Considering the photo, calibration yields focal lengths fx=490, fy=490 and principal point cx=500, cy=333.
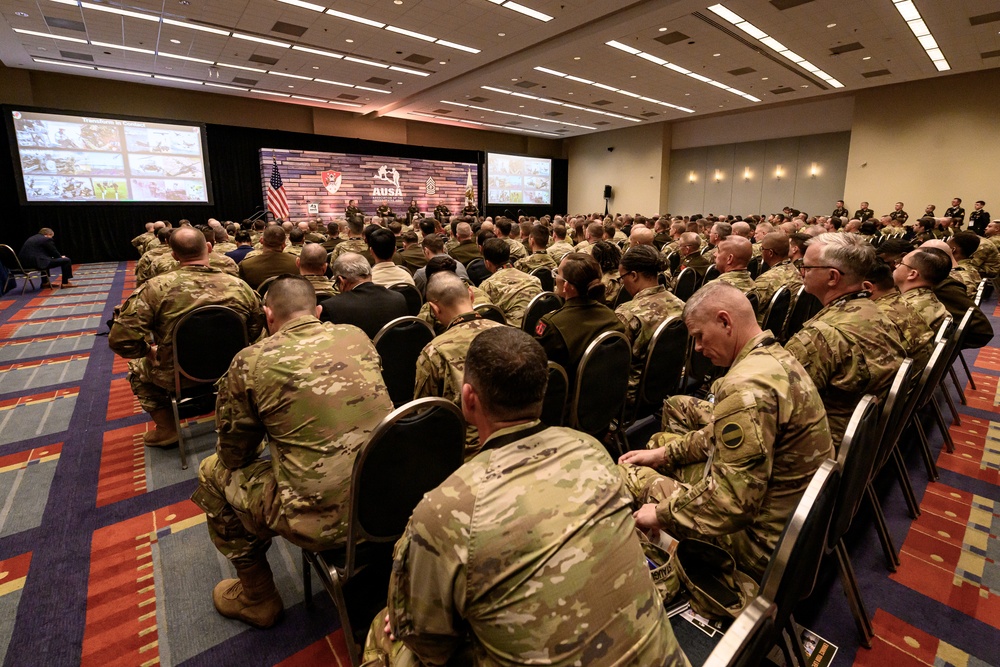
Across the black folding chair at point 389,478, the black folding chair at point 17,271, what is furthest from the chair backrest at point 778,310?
the black folding chair at point 17,271

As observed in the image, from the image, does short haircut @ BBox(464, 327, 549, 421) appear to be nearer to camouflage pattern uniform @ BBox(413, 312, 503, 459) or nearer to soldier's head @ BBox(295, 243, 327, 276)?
camouflage pattern uniform @ BBox(413, 312, 503, 459)

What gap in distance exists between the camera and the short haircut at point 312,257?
3.56 metres

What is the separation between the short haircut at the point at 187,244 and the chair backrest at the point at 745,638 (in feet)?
11.5

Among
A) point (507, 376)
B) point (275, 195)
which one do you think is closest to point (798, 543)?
point (507, 376)

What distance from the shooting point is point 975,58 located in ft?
36.4

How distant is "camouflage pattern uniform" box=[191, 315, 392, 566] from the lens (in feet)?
5.16

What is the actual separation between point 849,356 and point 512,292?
2266 millimetres

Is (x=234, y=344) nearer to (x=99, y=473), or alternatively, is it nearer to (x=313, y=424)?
(x=99, y=473)

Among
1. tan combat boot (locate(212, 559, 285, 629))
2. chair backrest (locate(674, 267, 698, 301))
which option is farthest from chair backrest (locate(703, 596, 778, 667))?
chair backrest (locate(674, 267, 698, 301))

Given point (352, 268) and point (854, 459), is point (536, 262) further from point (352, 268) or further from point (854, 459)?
point (854, 459)

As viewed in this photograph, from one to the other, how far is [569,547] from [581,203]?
24448 mm

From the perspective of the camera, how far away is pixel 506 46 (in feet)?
34.7

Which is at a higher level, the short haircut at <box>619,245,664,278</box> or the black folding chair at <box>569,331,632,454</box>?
the short haircut at <box>619,245,664,278</box>

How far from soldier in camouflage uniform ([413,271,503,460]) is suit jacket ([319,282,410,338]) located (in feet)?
3.06
